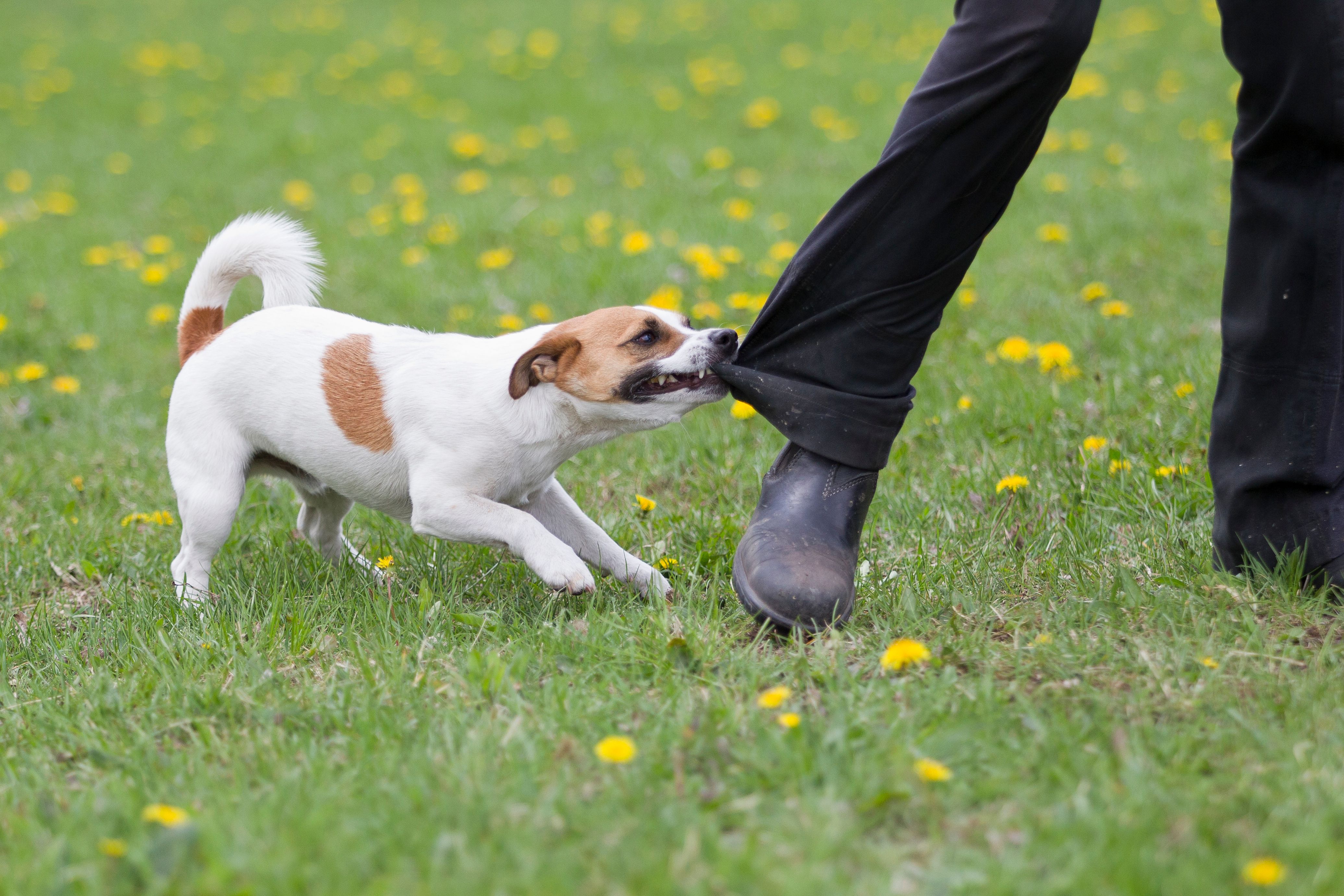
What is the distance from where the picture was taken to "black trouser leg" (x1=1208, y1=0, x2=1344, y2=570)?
7.14 ft

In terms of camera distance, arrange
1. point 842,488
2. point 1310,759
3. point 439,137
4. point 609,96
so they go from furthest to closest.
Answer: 1. point 609,96
2. point 439,137
3. point 842,488
4. point 1310,759

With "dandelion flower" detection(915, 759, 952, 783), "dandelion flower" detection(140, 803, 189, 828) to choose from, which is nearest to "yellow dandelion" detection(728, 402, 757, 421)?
"dandelion flower" detection(915, 759, 952, 783)

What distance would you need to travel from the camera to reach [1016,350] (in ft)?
12.2

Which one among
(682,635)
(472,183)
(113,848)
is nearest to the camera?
(113,848)

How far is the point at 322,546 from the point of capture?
3.35 metres

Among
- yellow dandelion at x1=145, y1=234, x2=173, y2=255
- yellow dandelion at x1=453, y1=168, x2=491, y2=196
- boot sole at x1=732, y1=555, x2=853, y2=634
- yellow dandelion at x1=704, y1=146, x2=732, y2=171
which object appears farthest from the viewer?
yellow dandelion at x1=704, y1=146, x2=732, y2=171

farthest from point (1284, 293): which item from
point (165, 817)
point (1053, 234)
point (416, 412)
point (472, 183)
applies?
point (472, 183)

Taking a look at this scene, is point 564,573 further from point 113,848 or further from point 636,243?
point 636,243

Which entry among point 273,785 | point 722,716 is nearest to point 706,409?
point 722,716

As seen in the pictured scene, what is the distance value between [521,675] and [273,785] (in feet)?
1.70

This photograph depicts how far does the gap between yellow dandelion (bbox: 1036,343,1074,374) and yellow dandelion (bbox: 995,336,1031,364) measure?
54mm

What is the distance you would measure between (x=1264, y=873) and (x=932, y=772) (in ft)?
1.53

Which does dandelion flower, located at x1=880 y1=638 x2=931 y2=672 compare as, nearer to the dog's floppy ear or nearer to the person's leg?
the person's leg

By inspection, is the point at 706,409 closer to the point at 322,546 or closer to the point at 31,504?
the point at 322,546
